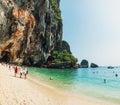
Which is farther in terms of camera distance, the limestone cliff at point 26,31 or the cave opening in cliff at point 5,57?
the limestone cliff at point 26,31

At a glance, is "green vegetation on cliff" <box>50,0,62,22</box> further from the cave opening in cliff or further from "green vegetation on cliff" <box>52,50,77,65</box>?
the cave opening in cliff

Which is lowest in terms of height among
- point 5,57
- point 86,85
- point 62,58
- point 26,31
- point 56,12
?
point 86,85

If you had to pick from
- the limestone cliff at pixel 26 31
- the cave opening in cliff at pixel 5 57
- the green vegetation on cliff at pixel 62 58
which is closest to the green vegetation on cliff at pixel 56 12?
the limestone cliff at pixel 26 31

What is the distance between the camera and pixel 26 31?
7869cm

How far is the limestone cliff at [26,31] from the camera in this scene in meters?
71.2

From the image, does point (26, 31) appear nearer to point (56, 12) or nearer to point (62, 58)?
point (62, 58)

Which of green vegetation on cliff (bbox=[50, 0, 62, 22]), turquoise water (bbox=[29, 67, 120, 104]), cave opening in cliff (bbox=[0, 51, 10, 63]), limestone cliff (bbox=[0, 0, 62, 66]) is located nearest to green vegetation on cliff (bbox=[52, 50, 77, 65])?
limestone cliff (bbox=[0, 0, 62, 66])

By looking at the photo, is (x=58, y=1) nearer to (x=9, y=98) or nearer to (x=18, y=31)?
(x=18, y=31)

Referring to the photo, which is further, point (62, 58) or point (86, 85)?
point (62, 58)

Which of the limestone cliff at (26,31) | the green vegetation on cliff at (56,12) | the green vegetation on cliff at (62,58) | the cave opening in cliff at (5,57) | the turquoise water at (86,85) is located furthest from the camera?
the green vegetation on cliff at (56,12)

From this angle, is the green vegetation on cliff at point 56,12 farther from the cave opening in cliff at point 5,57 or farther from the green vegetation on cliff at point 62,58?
the cave opening in cliff at point 5,57

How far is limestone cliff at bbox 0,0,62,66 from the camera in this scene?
2803 inches

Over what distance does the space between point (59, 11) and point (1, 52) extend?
161 ft

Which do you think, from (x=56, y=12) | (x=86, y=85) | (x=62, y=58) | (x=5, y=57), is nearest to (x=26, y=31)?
(x=5, y=57)
